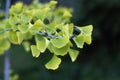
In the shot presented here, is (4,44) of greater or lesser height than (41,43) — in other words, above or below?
below

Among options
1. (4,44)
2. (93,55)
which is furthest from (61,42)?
(93,55)

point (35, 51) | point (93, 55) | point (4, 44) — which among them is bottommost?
point (93, 55)

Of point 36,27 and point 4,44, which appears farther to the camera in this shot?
point 4,44

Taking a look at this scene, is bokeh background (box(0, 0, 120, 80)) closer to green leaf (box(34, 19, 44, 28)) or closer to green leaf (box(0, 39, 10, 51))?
green leaf (box(0, 39, 10, 51))

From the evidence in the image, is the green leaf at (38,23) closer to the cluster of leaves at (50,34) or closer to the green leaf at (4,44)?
the cluster of leaves at (50,34)

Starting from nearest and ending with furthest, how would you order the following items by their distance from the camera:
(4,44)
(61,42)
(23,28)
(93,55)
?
(61,42), (23,28), (4,44), (93,55)

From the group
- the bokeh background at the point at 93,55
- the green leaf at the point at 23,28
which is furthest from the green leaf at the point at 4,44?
the bokeh background at the point at 93,55

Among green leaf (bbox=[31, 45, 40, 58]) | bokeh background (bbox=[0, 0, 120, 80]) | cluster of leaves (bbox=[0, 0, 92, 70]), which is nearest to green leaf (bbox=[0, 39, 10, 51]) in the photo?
cluster of leaves (bbox=[0, 0, 92, 70])

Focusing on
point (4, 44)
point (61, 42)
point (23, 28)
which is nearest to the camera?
point (61, 42)

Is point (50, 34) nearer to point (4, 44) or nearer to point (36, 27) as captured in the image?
point (36, 27)
